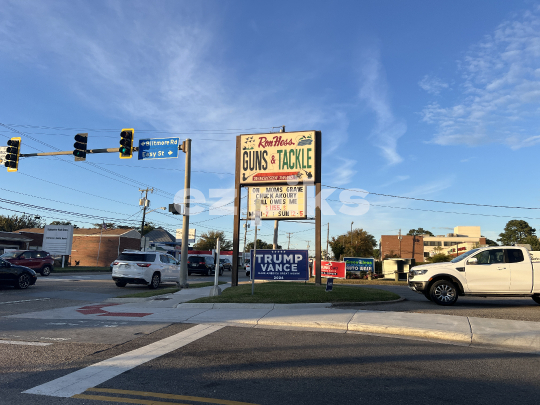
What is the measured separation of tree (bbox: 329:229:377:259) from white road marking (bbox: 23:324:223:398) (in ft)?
215

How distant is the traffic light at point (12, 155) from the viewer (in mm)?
18014

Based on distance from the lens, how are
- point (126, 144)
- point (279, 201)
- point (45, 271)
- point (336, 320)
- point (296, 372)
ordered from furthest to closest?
point (45, 271) < point (279, 201) < point (126, 144) < point (336, 320) < point (296, 372)

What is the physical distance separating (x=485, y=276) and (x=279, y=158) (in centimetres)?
995

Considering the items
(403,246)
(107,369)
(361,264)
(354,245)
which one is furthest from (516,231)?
(107,369)

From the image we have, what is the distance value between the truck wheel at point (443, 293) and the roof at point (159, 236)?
247 feet

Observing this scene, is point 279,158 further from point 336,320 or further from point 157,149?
point 336,320

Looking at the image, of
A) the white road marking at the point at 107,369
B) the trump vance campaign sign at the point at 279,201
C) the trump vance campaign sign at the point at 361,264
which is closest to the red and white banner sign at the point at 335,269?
the trump vance campaign sign at the point at 361,264

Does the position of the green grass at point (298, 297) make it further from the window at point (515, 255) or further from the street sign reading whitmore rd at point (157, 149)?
the street sign reading whitmore rd at point (157, 149)

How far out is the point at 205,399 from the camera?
4.38 meters

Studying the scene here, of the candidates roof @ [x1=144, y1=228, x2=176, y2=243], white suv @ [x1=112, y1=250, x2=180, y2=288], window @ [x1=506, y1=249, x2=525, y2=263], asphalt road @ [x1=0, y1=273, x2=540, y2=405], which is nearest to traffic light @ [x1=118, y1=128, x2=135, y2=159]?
white suv @ [x1=112, y1=250, x2=180, y2=288]

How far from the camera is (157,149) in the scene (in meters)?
18.8

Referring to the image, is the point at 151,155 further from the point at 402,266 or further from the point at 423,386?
the point at 402,266

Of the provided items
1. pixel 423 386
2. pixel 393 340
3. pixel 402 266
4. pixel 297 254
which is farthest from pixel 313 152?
pixel 402 266

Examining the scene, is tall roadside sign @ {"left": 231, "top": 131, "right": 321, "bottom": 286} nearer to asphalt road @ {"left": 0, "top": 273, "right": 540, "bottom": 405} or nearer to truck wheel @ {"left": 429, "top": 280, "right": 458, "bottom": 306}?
truck wheel @ {"left": 429, "top": 280, "right": 458, "bottom": 306}
